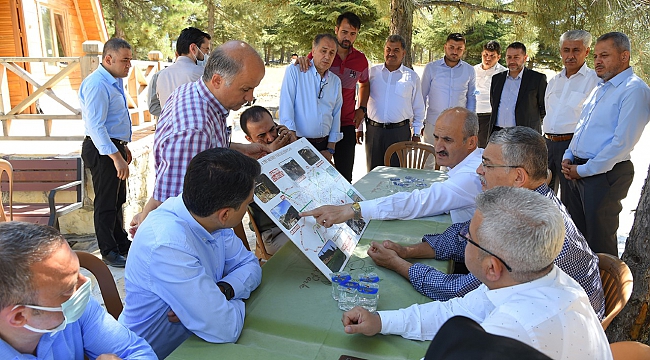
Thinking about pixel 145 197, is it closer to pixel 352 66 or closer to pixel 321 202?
pixel 352 66

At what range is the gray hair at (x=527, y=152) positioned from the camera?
2.20m

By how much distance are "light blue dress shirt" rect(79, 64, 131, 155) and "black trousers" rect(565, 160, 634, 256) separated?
4183 millimetres

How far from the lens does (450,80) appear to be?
238 inches

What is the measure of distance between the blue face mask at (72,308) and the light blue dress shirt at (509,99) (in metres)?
5.62

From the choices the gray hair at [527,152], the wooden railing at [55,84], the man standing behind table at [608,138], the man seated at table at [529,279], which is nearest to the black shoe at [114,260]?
the wooden railing at [55,84]

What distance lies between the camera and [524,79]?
19.1 feet

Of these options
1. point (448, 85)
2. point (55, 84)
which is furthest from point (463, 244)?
point (55, 84)

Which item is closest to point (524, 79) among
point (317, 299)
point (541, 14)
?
point (541, 14)

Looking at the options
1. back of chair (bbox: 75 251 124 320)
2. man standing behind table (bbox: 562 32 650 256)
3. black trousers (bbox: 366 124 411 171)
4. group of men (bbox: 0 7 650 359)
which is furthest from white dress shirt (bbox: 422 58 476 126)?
back of chair (bbox: 75 251 124 320)

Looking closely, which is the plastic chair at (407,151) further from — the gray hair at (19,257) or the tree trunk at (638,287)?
the gray hair at (19,257)

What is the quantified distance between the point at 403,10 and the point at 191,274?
20.9 ft

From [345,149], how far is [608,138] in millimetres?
2674

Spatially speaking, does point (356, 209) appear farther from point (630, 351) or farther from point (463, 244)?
point (630, 351)

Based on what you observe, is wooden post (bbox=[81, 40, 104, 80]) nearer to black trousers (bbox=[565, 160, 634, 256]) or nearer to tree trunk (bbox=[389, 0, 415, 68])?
tree trunk (bbox=[389, 0, 415, 68])
